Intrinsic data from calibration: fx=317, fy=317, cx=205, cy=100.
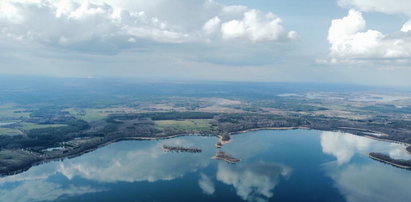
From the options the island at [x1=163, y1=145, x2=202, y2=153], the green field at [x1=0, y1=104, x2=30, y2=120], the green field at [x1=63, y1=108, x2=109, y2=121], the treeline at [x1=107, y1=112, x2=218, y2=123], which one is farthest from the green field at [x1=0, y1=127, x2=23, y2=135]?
the island at [x1=163, y1=145, x2=202, y2=153]

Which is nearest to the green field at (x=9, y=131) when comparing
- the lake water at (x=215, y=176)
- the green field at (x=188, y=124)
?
the lake water at (x=215, y=176)

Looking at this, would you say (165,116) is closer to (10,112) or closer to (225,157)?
(225,157)

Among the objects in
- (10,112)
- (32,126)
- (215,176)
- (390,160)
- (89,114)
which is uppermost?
(10,112)

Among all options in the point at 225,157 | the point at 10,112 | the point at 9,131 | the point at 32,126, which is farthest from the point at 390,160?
the point at 10,112

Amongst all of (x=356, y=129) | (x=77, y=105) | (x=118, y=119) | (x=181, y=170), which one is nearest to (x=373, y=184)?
(x=181, y=170)

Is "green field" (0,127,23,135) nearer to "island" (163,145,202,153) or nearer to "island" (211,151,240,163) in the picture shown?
"island" (163,145,202,153)

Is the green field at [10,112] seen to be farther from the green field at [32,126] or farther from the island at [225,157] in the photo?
the island at [225,157]
